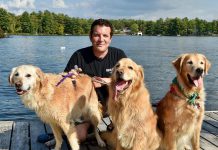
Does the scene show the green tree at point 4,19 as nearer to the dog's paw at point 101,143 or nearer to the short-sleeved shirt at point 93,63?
the short-sleeved shirt at point 93,63

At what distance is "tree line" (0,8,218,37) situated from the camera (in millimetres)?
99375

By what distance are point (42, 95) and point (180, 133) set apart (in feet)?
6.39

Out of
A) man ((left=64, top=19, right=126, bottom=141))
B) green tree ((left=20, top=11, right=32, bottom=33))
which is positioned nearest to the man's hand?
man ((left=64, top=19, right=126, bottom=141))

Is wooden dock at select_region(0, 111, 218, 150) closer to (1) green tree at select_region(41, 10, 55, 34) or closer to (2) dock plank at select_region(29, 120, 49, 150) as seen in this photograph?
(2) dock plank at select_region(29, 120, 49, 150)

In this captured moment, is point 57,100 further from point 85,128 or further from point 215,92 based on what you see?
point 215,92

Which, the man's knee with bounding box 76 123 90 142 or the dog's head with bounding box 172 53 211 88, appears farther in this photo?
the man's knee with bounding box 76 123 90 142

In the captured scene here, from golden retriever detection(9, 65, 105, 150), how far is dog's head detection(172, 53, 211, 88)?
1.52m

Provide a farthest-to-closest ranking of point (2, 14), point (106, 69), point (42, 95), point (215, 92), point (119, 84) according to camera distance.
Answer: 1. point (2, 14)
2. point (215, 92)
3. point (106, 69)
4. point (42, 95)
5. point (119, 84)

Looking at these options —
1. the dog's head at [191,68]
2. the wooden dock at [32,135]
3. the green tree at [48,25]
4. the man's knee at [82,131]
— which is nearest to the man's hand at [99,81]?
the man's knee at [82,131]

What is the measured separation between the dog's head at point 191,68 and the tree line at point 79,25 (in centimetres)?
8733

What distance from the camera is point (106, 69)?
5406 millimetres

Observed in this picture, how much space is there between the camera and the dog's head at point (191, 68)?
4.09 metres

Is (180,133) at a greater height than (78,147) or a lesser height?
greater

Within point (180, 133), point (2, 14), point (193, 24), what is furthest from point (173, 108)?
point (193, 24)
